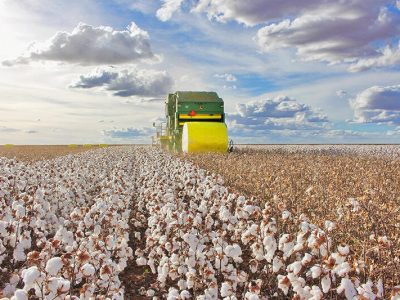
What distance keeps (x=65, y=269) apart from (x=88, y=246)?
39.7 inches

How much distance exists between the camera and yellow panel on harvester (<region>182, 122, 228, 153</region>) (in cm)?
2745

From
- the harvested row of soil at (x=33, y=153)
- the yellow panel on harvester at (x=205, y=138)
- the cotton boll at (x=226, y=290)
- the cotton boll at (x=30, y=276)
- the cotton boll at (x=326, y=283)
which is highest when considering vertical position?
the yellow panel on harvester at (x=205, y=138)

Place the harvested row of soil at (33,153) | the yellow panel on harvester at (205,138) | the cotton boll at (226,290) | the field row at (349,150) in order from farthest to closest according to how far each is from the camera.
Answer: the harvested row of soil at (33,153)
the field row at (349,150)
the yellow panel on harvester at (205,138)
the cotton boll at (226,290)

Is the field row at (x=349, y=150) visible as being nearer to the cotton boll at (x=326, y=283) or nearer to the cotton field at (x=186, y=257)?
the cotton field at (x=186, y=257)

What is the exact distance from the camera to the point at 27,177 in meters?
13.0

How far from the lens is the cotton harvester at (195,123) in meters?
27.7

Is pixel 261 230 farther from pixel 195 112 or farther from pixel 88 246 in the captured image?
pixel 195 112

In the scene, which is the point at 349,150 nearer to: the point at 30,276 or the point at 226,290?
the point at 226,290

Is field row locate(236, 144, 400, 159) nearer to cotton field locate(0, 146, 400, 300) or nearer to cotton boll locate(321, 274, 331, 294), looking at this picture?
cotton field locate(0, 146, 400, 300)

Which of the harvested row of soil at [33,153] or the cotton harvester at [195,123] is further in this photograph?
the harvested row of soil at [33,153]

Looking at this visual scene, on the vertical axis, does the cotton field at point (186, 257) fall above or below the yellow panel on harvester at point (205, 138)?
below

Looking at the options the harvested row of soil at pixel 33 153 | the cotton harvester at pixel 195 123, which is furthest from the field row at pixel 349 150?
the harvested row of soil at pixel 33 153

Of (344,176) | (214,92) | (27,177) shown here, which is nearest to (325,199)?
(344,176)

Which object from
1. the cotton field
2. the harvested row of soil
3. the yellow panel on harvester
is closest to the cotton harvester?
the yellow panel on harvester
